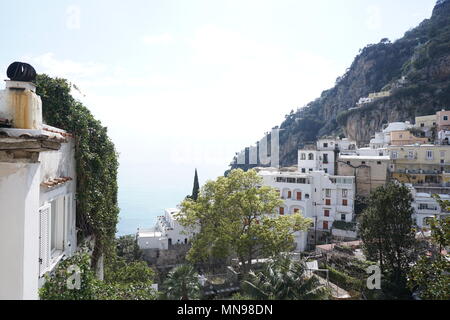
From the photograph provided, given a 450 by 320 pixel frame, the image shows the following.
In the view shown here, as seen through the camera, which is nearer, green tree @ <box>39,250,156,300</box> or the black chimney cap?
the black chimney cap

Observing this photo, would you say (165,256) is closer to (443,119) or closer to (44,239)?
(44,239)

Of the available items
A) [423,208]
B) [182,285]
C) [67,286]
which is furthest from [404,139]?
[67,286]

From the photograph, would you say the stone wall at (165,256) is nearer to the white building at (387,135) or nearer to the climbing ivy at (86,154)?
the climbing ivy at (86,154)

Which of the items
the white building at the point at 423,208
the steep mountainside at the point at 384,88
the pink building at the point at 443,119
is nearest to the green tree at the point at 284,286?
the white building at the point at 423,208

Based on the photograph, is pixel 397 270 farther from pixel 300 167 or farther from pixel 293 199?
pixel 300 167

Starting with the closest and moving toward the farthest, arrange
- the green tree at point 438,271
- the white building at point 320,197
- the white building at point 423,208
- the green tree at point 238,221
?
1. the green tree at point 438,271
2. the green tree at point 238,221
3. the white building at point 423,208
4. the white building at point 320,197

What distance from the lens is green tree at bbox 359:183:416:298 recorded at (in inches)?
666

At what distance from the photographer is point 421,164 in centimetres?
3575

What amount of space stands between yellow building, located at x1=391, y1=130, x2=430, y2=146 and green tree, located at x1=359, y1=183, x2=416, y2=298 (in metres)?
26.8

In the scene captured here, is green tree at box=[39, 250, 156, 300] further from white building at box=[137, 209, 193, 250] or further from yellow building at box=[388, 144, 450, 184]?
yellow building at box=[388, 144, 450, 184]

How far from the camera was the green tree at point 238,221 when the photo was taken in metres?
15.4

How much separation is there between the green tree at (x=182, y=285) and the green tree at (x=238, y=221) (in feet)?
19.7

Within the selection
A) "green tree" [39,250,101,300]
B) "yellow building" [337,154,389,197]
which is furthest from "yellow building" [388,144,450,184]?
"green tree" [39,250,101,300]
